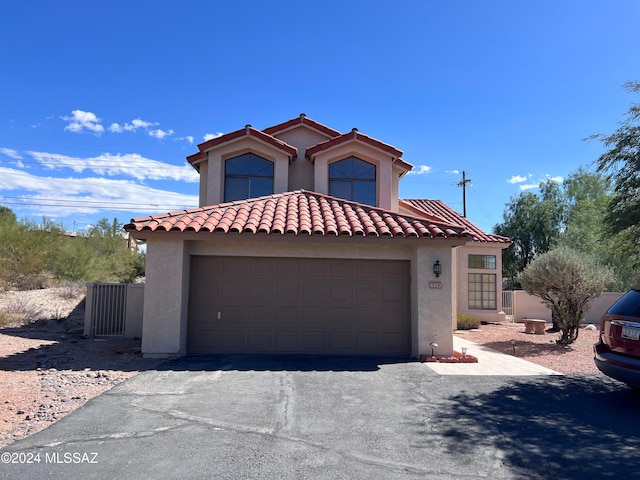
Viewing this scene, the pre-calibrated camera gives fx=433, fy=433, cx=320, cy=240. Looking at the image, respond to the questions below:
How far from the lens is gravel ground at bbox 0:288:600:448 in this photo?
6262 millimetres

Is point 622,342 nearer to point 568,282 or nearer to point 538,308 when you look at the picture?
point 568,282

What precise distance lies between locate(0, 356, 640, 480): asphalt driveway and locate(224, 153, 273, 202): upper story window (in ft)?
23.9

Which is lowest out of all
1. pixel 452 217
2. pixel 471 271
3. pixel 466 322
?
pixel 466 322

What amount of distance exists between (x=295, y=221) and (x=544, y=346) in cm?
862

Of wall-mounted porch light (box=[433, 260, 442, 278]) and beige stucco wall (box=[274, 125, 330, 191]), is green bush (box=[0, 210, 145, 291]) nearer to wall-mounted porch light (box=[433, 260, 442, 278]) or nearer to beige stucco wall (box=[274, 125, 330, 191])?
beige stucco wall (box=[274, 125, 330, 191])

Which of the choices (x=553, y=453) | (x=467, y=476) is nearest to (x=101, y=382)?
(x=467, y=476)

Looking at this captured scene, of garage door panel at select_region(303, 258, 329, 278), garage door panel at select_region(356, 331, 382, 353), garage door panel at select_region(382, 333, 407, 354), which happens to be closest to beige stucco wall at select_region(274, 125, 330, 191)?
garage door panel at select_region(303, 258, 329, 278)

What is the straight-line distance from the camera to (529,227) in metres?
36.4

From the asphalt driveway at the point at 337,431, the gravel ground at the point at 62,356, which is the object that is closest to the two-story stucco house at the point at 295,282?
the gravel ground at the point at 62,356

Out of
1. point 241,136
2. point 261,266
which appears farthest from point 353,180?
point 261,266

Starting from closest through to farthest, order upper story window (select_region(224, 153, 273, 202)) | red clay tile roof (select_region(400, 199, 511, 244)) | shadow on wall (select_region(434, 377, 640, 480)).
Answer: shadow on wall (select_region(434, 377, 640, 480)), upper story window (select_region(224, 153, 273, 202)), red clay tile roof (select_region(400, 199, 511, 244))

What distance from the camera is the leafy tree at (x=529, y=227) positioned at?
36.2m

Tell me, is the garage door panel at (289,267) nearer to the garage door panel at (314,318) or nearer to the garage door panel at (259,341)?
the garage door panel at (314,318)

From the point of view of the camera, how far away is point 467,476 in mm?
4285
